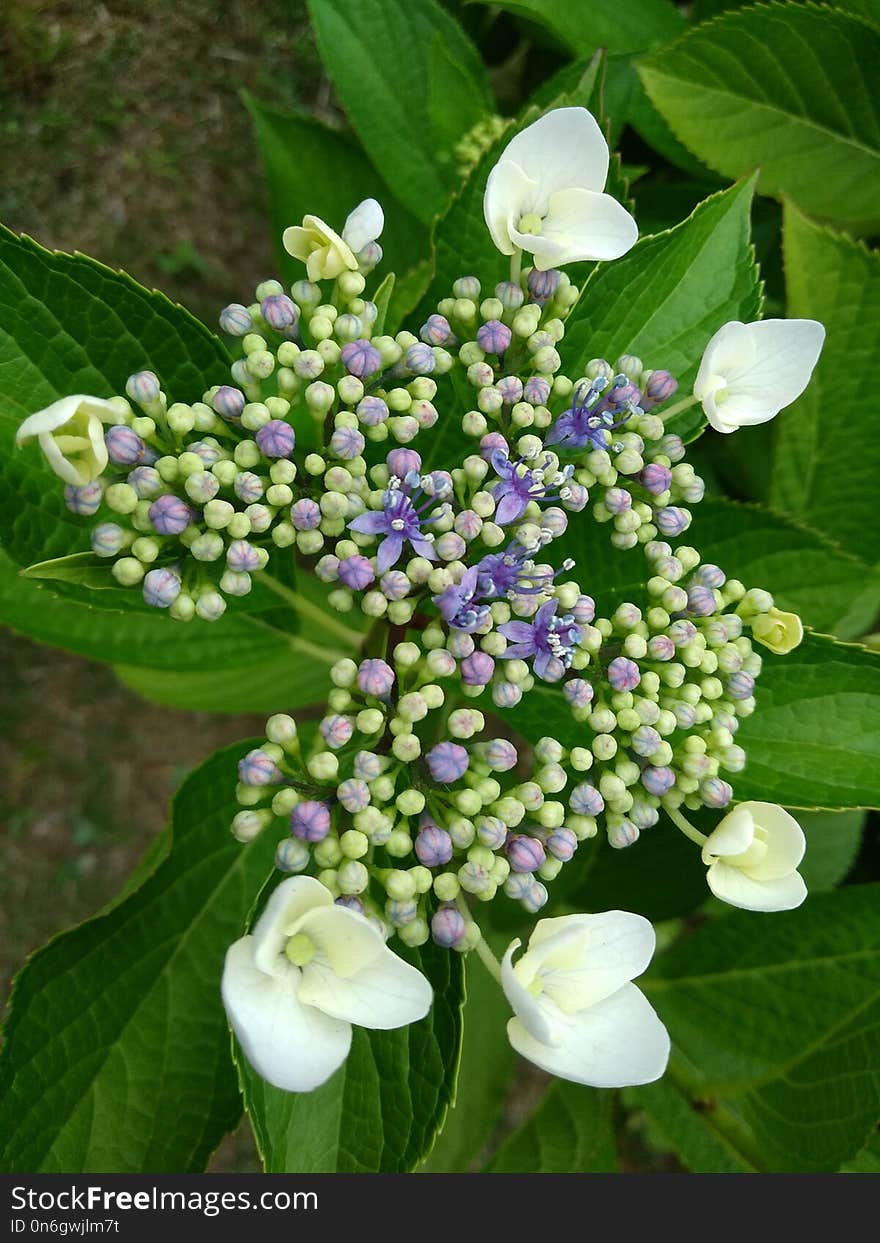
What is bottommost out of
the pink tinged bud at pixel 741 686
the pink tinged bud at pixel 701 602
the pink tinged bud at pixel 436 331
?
the pink tinged bud at pixel 741 686

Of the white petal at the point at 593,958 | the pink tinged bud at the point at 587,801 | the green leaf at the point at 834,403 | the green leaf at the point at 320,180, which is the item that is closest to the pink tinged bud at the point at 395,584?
the pink tinged bud at the point at 587,801

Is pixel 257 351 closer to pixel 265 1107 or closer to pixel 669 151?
pixel 265 1107

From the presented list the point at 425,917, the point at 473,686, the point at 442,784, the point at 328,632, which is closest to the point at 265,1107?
the point at 425,917

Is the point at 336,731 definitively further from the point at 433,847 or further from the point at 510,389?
the point at 510,389

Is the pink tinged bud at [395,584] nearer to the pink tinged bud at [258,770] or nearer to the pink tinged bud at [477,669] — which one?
the pink tinged bud at [477,669]

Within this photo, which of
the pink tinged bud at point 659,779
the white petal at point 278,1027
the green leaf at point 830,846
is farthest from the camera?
the green leaf at point 830,846

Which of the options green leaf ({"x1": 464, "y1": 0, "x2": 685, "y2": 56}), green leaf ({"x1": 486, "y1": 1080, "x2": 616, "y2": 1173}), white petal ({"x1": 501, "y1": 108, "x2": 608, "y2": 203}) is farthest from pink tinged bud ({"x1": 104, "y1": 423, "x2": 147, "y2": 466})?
green leaf ({"x1": 486, "y1": 1080, "x2": 616, "y2": 1173})


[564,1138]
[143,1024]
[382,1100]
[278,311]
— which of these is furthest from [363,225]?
[564,1138]

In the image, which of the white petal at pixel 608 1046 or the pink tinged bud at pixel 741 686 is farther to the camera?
the pink tinged bud at pixel 741 686
